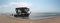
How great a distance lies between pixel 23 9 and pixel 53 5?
77 centimetres

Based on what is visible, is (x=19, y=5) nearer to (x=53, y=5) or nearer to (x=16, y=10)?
(x=16, y=10)

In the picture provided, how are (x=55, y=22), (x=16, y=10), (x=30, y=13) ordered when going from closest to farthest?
(x=55, y=22)
(x=16, y=10)
(x=30, y=13)

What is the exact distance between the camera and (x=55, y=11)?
312 cm

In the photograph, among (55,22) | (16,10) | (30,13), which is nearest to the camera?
(55,22)

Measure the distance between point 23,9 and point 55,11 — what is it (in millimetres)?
813

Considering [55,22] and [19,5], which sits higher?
[19,5]

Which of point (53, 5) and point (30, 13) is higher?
point (53, 5)

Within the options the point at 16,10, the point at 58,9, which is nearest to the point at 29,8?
the point at 16,10

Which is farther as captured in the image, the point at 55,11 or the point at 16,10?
the point at 55,11

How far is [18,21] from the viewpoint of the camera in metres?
2.58

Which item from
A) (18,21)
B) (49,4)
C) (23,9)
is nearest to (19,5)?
(23,9)

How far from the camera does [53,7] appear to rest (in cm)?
315

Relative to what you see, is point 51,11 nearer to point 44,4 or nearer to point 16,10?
point 44,4

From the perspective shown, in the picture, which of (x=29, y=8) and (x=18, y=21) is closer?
(x=18, y=21)
